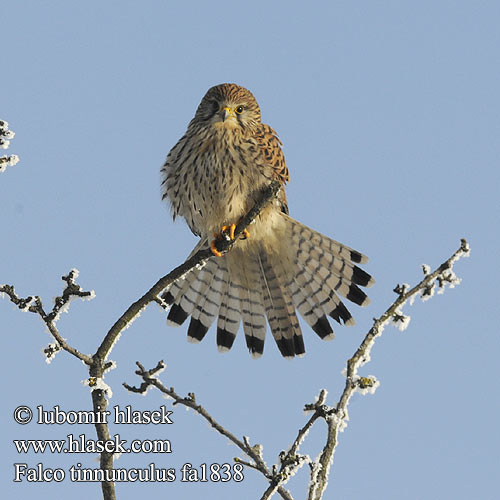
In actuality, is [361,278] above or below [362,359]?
above

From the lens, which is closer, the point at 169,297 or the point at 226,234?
the point at 226,234

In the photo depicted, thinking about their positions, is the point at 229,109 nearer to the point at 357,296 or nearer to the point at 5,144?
the point at 357,296

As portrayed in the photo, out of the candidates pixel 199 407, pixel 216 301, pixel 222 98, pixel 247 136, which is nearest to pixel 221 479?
pixel 199 407

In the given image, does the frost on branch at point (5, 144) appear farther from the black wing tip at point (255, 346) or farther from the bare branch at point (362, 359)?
the black wing tip at point (255, 346)

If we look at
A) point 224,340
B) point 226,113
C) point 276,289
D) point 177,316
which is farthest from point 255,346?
point 226,113

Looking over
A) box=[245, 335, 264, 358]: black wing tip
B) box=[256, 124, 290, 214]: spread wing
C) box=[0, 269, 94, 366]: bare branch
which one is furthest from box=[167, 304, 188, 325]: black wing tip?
box=[0, 269, 94, 366]: bare branch

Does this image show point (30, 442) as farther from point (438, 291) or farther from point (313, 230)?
point (313, 230)

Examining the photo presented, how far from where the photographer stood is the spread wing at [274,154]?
4.59m

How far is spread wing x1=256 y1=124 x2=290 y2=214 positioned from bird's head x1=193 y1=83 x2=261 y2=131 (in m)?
0.09

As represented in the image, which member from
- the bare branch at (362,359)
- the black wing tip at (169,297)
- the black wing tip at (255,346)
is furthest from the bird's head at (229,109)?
the bare branch at (362,359)

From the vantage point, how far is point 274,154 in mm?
4656

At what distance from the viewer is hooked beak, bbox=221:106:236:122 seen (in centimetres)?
468

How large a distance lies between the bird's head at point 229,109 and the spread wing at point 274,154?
91mm

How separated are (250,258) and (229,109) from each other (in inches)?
38.6
